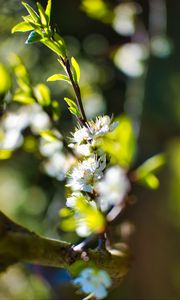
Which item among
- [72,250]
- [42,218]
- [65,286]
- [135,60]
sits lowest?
[65,286]

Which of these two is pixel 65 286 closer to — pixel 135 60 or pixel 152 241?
pixel 152 241

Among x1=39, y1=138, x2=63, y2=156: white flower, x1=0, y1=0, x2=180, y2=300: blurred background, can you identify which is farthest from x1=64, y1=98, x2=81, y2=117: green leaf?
x1=0, y1=0, x2=180, y2=300: blurred background

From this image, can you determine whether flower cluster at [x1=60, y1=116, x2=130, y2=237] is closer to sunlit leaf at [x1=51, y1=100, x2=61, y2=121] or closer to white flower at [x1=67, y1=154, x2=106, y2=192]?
white flower at [x1=67, y1=154, x2=106, y2=192]

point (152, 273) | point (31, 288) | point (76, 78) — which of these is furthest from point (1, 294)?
point (76, 78)

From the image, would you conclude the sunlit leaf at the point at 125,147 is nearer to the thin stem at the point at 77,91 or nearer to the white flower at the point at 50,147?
the thin stem at the point at 77,91

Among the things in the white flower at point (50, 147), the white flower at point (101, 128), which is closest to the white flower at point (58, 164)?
the white flower at point (50, 147)

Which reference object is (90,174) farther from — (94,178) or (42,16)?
(42,16)

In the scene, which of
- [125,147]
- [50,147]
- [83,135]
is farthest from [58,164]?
[125,147]
